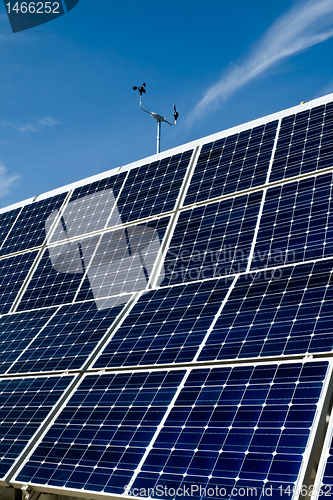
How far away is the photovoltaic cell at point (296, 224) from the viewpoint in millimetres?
13430

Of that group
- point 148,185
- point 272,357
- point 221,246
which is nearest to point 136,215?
point 148,185

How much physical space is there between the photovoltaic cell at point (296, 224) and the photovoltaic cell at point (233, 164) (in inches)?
58.0

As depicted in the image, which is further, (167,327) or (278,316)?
(167,327)

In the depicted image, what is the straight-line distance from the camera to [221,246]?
15.3 metres

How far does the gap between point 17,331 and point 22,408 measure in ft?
14.8

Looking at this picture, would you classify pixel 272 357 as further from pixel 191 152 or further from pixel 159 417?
pixel 191 152

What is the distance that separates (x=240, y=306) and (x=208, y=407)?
10.7ft

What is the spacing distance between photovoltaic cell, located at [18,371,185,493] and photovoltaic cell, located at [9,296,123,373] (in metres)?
1.69

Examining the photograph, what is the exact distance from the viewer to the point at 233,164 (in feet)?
60.0

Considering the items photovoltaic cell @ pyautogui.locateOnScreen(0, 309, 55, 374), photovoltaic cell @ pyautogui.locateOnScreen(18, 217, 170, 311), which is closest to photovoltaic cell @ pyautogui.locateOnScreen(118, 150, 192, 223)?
photovoltaic cell @ pyautogui.locateOnScreen(18, 217, 170, 311)

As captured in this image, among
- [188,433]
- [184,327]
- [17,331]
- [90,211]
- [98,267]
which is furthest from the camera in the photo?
[90,211]

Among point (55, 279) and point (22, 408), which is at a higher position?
point (22, 408)

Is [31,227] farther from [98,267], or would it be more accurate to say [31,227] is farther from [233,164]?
[233,164]

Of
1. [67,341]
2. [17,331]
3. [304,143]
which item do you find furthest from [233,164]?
[17,331]
